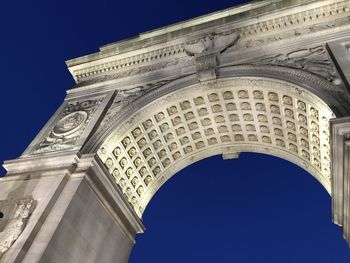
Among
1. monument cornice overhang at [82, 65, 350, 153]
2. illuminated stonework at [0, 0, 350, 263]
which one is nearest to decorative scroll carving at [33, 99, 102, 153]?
illuminated stonework at [0, 0, 350, 263]

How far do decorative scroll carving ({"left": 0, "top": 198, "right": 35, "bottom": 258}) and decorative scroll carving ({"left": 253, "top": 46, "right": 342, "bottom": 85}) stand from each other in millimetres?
9712

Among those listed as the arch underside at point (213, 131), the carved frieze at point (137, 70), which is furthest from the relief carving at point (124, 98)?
the carved frieze at point (137, 70)

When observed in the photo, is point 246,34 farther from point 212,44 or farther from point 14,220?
point 14,220

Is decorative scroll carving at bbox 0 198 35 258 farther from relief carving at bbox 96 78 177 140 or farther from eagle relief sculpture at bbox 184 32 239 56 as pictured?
eagle relief sculpture at bbox 184 32 239 56

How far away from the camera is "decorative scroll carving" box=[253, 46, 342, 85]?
469 inches

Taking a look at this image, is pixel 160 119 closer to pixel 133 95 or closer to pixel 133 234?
pixel 133 95

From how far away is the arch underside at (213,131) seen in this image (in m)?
13.4

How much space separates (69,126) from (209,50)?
6798 millimetres

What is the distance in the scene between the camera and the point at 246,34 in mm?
15359

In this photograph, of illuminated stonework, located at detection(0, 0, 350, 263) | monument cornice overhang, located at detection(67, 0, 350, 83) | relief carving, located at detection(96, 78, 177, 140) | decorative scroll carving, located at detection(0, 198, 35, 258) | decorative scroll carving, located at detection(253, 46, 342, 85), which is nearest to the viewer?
decorative scroll carving, located at detection(0, 198, 35, 258)

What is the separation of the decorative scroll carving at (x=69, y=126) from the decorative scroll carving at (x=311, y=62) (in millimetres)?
7355

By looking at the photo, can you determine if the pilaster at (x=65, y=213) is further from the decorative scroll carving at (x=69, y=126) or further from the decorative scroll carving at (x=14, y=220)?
the decorative scroll carving at (x=69, y=126)

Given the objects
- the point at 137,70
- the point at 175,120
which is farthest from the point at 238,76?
the point at 137,70

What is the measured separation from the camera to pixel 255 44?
48.8ft
